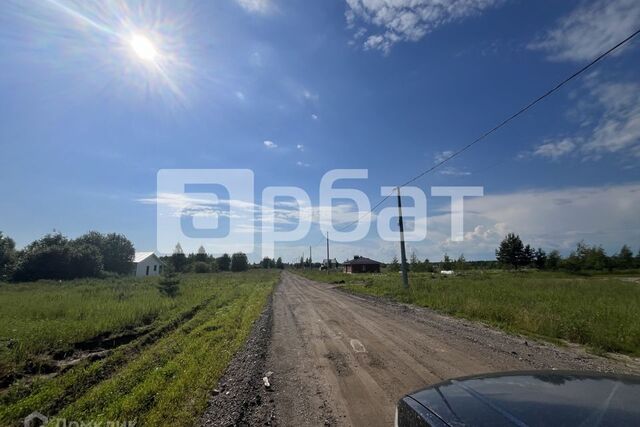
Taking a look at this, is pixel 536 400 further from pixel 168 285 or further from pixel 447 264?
pixel 447 264

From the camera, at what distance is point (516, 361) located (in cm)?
630

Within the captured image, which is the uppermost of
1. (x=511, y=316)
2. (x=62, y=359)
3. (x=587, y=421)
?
(x=587, y=421)

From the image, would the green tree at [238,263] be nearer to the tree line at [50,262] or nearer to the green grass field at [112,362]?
the tree line at [50,262]

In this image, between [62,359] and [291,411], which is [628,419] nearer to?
[291,411]

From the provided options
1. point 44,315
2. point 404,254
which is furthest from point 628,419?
point 404,254

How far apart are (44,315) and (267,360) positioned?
41.5 ft

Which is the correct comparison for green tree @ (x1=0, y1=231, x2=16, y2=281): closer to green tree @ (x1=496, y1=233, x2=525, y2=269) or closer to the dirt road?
the dirt road

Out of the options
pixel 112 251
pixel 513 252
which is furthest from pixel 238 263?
pixel 513 252

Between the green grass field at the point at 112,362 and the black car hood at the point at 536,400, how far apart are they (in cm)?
376

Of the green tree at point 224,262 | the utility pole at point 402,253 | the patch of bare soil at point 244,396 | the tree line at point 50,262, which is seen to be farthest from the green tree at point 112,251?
the patch of bare soil at point 244,396

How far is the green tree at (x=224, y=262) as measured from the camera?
4161 inches

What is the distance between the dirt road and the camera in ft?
14.8

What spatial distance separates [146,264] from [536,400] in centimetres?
9540

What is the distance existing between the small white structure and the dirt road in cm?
8350
